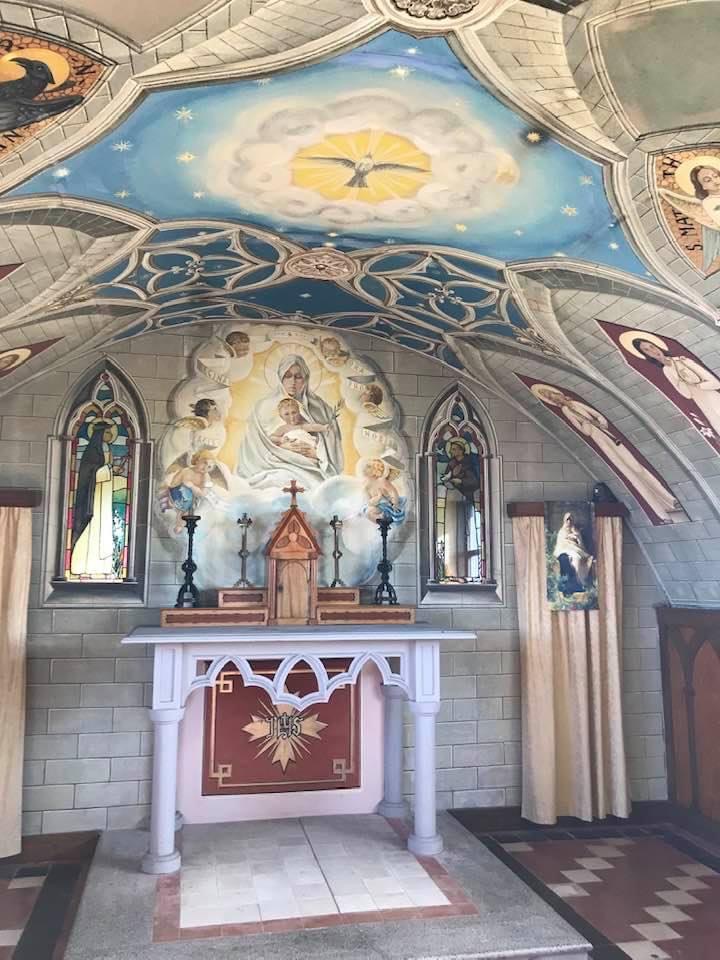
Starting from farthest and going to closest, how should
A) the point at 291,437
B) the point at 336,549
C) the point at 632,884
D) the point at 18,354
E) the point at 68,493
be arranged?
the point at 291,437 < the point at 336,549 < the point at 68,493 < the point at 18,354 < the point at 632,884

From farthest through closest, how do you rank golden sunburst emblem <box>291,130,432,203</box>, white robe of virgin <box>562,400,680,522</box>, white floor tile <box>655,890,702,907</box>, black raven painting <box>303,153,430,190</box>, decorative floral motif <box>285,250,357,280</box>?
white robe of virgin <box>562,400,680,522</box> < white floor tile <box>655,890,702,907</box> < decorative floral motif <box>285,250,357,280</box> < black raven painting <box>303,153,430,190</box> < golden sunburst emblem <box>291,130,432,203</box>

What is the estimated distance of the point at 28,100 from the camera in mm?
2957

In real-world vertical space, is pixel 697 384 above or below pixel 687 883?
above

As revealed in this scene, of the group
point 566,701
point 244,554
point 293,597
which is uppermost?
point 244,554

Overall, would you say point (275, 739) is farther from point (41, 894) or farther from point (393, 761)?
point (41, 894)

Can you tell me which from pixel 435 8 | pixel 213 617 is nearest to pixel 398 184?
pixel 435 8

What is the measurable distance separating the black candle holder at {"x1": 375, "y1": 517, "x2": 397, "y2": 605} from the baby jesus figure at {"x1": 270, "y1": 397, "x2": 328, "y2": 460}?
85 cm

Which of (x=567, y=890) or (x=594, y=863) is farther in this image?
(x=594, y=863)

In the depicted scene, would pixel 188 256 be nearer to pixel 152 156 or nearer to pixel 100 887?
pixel 152 156

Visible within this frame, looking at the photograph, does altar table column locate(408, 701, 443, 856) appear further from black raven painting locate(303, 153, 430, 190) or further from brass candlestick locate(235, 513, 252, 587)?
black raven painting locate(303, 153, 430, 190)

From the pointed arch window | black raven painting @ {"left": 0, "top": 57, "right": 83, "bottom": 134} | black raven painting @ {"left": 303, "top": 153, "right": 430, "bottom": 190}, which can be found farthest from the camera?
the pointed arch window

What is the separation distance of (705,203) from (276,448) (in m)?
4.06

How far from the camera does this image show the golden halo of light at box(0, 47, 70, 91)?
2725 mm

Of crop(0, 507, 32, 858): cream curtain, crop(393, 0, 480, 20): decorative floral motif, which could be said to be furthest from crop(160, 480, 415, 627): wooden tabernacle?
crop(393, 0, 480, 20): decorative floral motif
